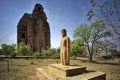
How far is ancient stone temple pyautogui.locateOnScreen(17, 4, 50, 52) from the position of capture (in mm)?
56125

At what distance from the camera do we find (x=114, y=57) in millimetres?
35781

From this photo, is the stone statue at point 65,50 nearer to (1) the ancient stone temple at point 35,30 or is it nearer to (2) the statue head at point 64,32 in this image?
(2) the statue head at point 64,32

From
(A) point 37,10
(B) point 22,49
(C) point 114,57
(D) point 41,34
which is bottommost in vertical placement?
(C) point 114,57

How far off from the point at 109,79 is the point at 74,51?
83.6 feet

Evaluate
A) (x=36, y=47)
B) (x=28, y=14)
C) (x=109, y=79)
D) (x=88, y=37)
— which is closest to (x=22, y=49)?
(x=36, y=47)

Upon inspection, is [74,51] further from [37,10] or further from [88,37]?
[37,10]

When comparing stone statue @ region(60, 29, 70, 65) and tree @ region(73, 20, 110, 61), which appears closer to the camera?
stone statue @ region(60, 29, 70, 65)

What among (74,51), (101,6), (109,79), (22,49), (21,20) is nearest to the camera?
(101,6)

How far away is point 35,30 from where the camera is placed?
57594 millimetres

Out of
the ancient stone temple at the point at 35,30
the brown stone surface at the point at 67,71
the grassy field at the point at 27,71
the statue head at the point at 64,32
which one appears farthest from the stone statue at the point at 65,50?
the ancient stone temple at the point at 35,30

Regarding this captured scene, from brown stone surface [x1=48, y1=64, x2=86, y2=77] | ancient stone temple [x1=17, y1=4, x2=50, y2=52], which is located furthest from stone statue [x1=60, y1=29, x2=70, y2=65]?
ancient stone temple [x1=17, y1=4, x2=50, y2=52]

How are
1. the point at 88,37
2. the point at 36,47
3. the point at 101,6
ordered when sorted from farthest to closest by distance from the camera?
the point at 36,47 → the point at 88,37 → the point at 101,6

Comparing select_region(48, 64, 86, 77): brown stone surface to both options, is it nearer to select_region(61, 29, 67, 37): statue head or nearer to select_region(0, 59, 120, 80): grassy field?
select_region(0, 59, 120, 80): grassy field

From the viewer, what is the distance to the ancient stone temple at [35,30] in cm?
5612
